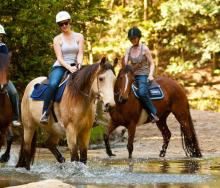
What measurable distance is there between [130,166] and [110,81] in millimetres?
2592

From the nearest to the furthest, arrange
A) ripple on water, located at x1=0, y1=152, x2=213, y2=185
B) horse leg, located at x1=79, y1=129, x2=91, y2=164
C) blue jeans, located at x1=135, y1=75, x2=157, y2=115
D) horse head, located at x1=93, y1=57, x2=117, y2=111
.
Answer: ripple on water, located at x1=0, y1=152, x2=213, y2=185, horse head, located at x1=93, y1=57, x2=117, y2=111, horse leg, located at x1=79, y1=129, x2=91, y2=164, blue jeans, located at x1=135, y1=75, x2=157, y2=115

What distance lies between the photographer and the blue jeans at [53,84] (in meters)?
10.6

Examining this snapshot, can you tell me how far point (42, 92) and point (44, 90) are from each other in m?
0.08

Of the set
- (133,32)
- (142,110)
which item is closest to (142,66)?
(133,32)

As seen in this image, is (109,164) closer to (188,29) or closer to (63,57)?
(63,57)

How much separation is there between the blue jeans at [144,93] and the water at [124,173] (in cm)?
130

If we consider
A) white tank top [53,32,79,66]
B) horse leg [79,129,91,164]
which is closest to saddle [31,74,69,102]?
white tank top [53,32,79,66]

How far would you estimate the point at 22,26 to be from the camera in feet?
54.3

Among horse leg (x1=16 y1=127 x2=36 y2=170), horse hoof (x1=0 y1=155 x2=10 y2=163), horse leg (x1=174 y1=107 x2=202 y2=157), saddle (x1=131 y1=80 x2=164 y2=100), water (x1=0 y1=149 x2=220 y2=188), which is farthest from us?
horse leg (x1=174 y1=107 x2=202 y2=157)

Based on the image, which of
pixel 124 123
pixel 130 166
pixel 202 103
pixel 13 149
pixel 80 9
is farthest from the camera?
pixel 202 103

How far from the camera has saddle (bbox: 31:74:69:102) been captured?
10.6 m

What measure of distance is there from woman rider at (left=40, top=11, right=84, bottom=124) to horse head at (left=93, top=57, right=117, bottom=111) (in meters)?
0.91

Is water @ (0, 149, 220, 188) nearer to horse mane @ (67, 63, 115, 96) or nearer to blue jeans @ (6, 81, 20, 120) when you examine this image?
blue jeans @ (6, 81, 20, 120)

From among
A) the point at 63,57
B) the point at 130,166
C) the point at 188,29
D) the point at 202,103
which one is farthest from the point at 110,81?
the point at 188,29
